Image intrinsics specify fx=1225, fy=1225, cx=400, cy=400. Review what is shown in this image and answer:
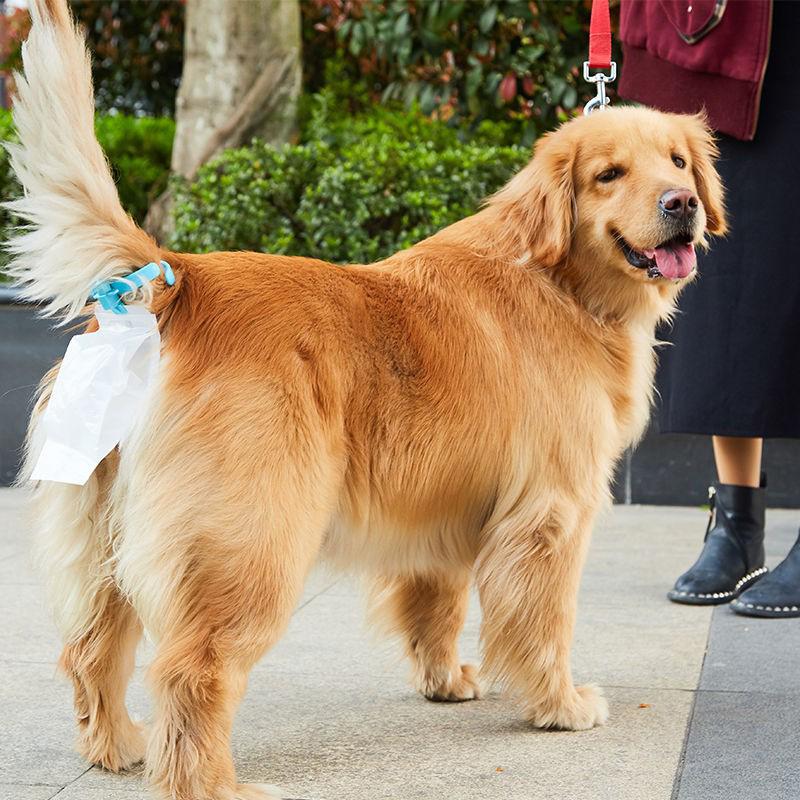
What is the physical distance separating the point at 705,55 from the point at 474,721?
2.37 m

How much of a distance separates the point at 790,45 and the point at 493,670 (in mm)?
2458

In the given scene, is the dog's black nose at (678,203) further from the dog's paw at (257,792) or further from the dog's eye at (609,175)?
the dog's paw at (257,792)

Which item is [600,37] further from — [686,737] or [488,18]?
[488,18]

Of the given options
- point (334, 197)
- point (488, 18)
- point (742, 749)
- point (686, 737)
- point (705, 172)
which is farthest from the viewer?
point (488, 18)

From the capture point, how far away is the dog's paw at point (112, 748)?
288 cm

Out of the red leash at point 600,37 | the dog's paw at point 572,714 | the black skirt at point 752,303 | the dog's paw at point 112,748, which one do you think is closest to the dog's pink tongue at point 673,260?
the red leash at point 600,37

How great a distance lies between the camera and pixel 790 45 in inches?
167

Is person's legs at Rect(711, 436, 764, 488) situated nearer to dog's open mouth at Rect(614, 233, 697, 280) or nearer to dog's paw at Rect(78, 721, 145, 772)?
dog's open mouth at Rect(614, 233, 697, 280)

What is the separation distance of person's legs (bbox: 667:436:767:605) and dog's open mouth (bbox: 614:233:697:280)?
1522 millimetres

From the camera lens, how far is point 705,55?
4172mm

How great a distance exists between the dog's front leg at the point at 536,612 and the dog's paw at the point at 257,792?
0.74 m

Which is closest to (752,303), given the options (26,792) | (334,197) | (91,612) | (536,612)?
(536,612)

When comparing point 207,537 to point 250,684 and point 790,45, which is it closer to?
point 250,684

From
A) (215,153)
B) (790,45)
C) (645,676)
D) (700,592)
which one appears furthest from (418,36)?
(645,676)
